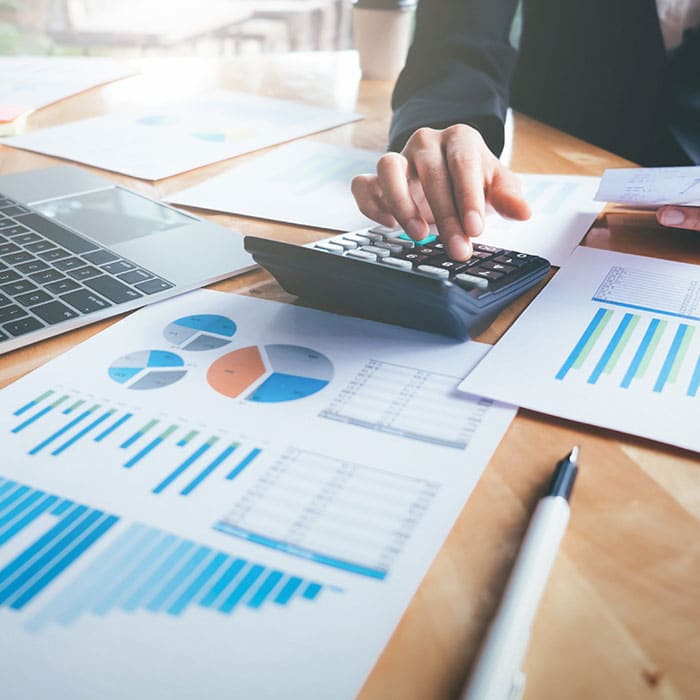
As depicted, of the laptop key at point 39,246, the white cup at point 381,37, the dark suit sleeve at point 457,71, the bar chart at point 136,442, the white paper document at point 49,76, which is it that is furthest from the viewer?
the white cup at point 381,37

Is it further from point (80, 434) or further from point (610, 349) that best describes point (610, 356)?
point (80, 434)

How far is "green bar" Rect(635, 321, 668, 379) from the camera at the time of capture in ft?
1.30

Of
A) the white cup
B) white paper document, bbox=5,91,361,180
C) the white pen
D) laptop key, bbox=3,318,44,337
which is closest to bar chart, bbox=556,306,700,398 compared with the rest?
the white pen

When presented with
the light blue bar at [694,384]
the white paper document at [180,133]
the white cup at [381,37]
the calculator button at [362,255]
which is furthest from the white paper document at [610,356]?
the white cup at [381,37]

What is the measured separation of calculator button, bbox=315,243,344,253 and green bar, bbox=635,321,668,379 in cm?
20

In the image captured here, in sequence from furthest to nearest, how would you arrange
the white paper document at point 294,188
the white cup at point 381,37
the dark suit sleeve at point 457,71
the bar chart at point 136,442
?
the white cup at point 381,37 → the dark suit sleeve at point 457,71 → the white paper document at point 294,188 → the bar chart at point 136,442

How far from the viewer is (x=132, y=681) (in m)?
0.22

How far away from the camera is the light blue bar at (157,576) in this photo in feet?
0.83

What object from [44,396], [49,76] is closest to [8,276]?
[44,396]

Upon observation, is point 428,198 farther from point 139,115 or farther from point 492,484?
point 139,115

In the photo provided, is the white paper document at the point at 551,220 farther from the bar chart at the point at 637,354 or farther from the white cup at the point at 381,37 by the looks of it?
the white cup at the point at 381,37

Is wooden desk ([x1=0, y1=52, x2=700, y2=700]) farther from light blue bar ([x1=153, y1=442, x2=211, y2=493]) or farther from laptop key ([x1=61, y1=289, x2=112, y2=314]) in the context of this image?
light blue bar ([x1=153, y1=442, x2=211, y2=493])

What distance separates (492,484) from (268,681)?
0.14 m

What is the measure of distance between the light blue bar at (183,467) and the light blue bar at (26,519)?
4 cm
